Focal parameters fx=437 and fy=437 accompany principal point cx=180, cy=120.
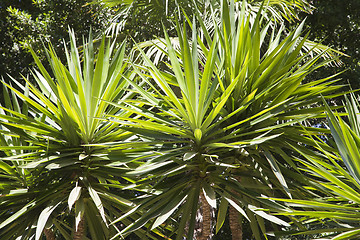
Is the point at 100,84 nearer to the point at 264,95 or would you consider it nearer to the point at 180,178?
the point at 180,178

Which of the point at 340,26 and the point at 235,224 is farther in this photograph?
the point at 340,26

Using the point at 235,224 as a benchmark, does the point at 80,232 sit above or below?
above

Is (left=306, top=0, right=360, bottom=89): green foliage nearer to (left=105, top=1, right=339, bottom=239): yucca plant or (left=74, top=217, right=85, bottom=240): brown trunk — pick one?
(left=105, top=1, right=339, bottom=239): yucca plant

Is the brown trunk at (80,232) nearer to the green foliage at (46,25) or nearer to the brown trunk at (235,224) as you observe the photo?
the brown trunk at (235,224)

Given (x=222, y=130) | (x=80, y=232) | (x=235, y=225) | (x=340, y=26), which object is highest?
(x=340, y=26)

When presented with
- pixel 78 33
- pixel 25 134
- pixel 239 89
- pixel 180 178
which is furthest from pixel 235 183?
pixel 78 33

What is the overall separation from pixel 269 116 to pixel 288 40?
0.59m

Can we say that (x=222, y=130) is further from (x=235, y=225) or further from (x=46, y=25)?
(x=46, y=25)

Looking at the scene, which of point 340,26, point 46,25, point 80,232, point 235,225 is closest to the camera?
point 235,225

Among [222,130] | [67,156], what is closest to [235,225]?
[222,130]

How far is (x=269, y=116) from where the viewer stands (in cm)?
257

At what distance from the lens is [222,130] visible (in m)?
2.57

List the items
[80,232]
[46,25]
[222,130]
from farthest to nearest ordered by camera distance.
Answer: [46,25] < [80,232] < [222,130]

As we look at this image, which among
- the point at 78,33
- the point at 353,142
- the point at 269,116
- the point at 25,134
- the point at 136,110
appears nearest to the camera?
the point at 353,142
